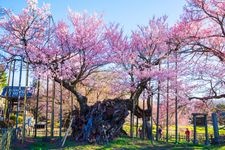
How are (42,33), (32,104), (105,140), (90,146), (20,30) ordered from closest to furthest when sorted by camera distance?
1. (90,146)
2. (105,140)
3. (20,30)
4. (42,33)
5. (32,104)

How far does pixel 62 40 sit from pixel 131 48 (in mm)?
5370

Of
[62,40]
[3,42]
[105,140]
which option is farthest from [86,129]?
[3,42]

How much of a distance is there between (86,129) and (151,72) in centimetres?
615

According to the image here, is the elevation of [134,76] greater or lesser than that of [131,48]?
lesser

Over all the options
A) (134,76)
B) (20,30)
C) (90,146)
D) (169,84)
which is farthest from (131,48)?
(90,146)

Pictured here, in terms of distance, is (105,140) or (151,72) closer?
(105,140)

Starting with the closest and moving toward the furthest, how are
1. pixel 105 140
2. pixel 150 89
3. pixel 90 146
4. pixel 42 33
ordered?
pixel 90 146
pixel 105 140
pixel 42 33
pixel 150 89

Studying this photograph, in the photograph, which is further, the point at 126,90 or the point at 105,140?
the point at 126,90

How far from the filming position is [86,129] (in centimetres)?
1631

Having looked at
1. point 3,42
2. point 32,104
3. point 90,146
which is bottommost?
point 90,146

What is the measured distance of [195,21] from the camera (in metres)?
17.7

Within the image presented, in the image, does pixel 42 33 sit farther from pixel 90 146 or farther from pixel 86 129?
pixel 90 146

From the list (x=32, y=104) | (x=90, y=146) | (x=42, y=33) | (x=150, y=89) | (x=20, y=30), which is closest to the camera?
(x=90, y=146)

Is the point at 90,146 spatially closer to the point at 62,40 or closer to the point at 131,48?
the point at 62,40
